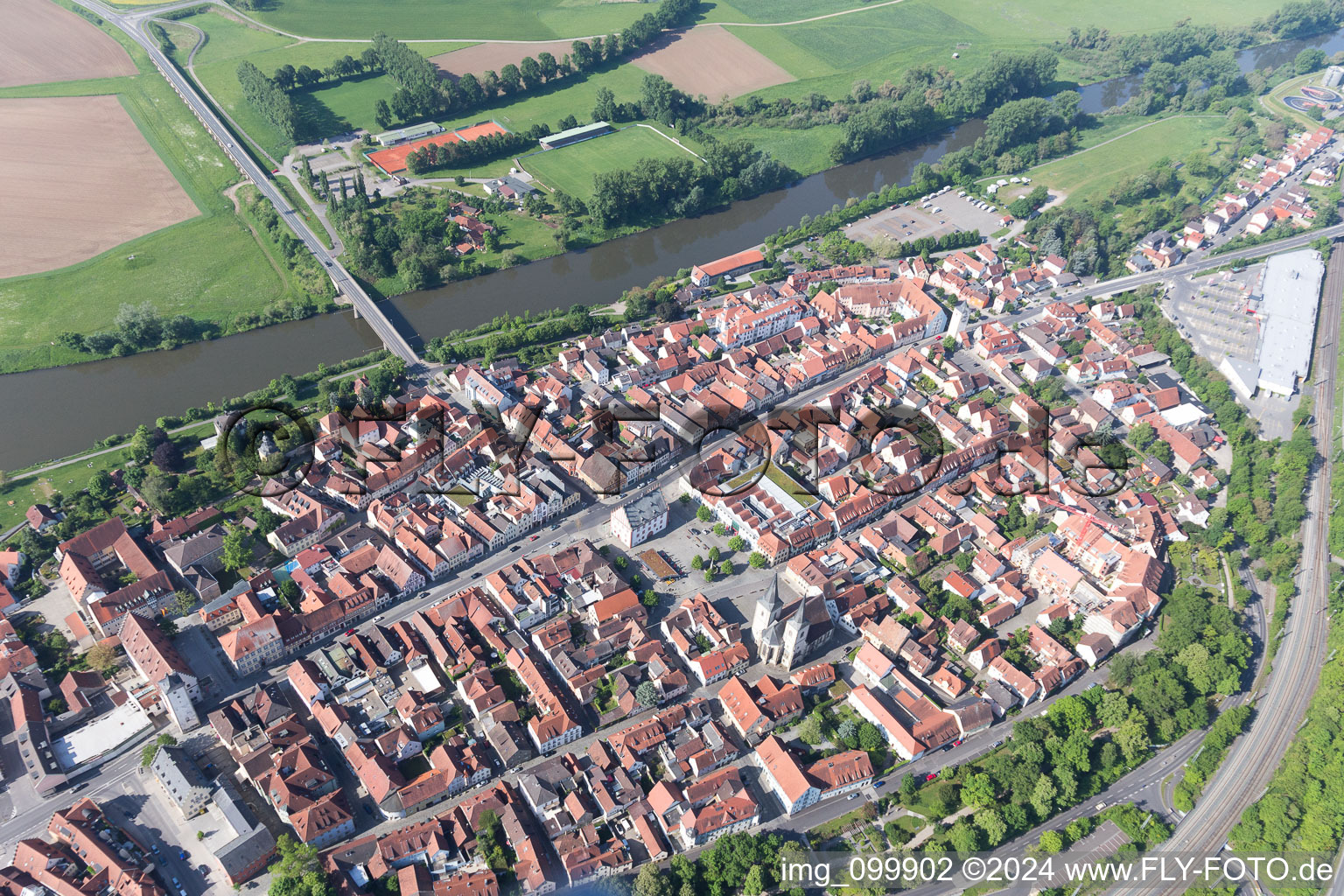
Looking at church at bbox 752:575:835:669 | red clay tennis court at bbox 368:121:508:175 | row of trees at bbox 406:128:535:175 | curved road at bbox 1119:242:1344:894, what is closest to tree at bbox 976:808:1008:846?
curved road at bbox 1119:242:1344:894

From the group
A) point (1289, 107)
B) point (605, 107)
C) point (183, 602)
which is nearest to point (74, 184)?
point (605, 107)

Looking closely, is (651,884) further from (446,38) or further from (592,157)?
(446,38)

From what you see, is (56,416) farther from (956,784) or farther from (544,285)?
(956,784)

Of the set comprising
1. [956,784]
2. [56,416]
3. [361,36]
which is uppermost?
[361,36]

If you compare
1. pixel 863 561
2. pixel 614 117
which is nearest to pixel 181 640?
pixel 863 561

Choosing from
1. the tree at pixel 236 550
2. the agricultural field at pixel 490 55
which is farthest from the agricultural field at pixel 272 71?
the tree at pixel 236 550

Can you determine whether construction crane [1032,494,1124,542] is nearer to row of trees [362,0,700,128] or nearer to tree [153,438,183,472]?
tree [153,438,183,472]

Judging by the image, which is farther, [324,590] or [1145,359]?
[1145,359]
